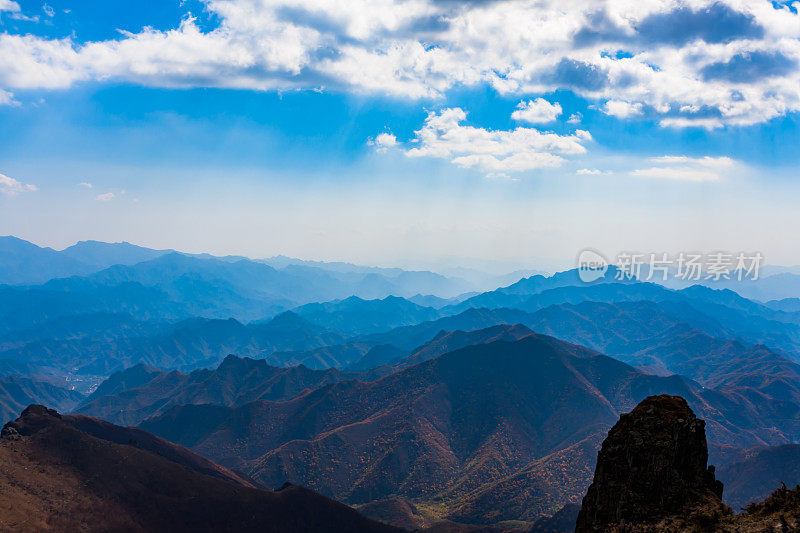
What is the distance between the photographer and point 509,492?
13500 centimetres

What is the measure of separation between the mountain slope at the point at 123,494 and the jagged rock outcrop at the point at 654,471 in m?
81.5

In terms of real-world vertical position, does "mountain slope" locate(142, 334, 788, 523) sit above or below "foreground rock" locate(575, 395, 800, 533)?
below

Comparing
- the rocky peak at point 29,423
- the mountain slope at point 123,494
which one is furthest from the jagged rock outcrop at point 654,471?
the rocky peak at point 29,423

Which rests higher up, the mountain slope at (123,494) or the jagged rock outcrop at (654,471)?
the jagged rock outcrop at (654,471)

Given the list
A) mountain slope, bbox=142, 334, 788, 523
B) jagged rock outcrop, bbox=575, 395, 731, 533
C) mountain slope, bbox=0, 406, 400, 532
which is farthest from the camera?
mountain slope, bbox=142, 334, 788, 523

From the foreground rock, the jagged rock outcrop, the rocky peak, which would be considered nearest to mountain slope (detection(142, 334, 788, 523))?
the rocky peak

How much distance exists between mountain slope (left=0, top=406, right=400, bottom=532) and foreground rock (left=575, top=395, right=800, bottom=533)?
3185 inches

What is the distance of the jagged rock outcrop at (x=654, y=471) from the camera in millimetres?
27172

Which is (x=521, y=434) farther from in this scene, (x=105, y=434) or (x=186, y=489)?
(x=105, y=434)

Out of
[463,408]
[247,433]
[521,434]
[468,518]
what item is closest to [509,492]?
[468,518]

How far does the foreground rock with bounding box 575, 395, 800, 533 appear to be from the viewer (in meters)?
26.6

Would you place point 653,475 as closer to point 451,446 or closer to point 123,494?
point 123,494

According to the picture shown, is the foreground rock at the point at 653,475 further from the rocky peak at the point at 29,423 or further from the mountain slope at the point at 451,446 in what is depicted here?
the rocky peak at the point at 29,423

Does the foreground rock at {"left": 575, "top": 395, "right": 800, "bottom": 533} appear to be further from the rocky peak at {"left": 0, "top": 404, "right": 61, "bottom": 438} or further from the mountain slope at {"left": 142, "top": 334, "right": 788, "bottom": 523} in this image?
the rocky peak at {"left": 0, "top": 404, "right": 61, "bottom": 438}
